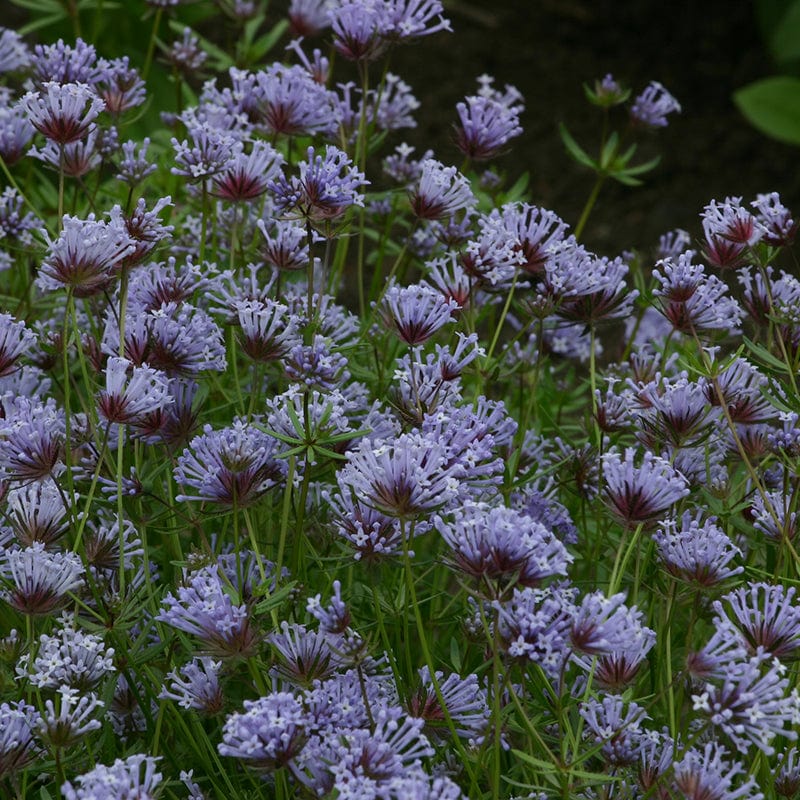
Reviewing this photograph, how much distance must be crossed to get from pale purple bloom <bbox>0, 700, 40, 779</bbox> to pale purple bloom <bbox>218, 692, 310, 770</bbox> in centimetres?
21

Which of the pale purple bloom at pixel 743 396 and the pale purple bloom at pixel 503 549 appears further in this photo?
the pale purple bloom at pixel 743 396

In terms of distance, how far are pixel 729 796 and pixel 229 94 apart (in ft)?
3.81

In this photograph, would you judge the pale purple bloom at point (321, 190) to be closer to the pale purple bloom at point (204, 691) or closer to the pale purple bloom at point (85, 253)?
the pale purple bloom at point (85, 253)

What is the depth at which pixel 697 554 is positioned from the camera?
1.29m

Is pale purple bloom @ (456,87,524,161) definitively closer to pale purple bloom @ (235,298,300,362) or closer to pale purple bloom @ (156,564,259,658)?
pale purple bloom @ (235,298,300,362)

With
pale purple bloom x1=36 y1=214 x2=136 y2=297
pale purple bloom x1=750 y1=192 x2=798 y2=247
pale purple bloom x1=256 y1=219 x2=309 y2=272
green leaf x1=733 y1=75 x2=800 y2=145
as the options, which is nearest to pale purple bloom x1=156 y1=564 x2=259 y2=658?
pale purple bloom x1=36 y1=214 x2=136 y2=297

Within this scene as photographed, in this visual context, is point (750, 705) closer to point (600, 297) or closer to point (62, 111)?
point (600, 297)

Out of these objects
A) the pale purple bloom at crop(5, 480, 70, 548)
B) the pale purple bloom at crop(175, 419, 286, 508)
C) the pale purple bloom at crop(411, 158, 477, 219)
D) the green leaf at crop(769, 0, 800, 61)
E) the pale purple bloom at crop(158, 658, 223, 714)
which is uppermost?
the pale purple bloom at crop(411, 158, 477, 219)

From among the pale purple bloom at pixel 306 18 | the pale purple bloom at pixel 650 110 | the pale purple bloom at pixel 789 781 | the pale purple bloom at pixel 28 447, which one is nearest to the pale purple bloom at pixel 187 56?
the pale purple bloom at pixel 306 18

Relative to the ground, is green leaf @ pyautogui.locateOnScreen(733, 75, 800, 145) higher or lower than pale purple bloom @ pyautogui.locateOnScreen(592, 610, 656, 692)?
lower

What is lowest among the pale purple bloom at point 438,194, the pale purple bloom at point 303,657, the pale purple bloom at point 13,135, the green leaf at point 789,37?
the green leaf at point 789,37

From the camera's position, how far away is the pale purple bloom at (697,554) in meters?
1.29

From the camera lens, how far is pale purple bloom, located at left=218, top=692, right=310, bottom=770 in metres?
1.11

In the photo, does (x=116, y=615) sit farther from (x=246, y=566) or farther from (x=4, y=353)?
(x=4, y=353)
